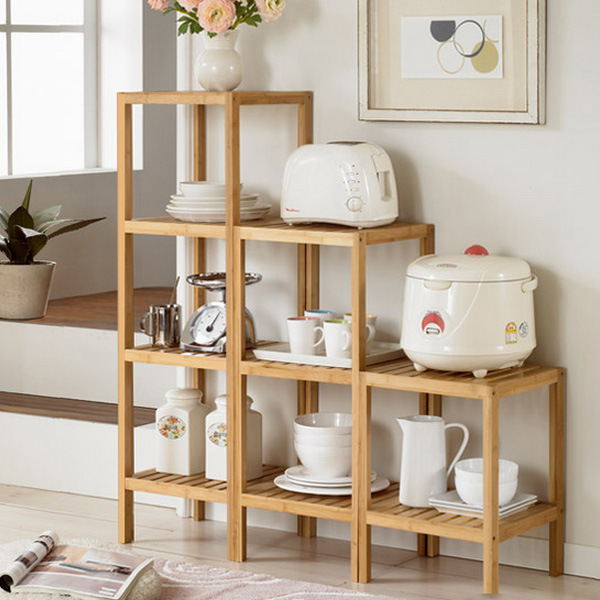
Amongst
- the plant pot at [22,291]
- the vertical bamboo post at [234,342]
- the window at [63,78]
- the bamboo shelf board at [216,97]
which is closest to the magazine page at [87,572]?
the vertical bamboo post at [234,342]

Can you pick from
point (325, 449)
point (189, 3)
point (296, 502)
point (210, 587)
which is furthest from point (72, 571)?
point (189, 3)

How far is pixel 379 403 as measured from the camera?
12.7 feet

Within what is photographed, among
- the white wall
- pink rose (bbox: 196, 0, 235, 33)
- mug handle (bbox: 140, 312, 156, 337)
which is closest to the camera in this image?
the white wall

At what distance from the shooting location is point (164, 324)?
3955 millimetres

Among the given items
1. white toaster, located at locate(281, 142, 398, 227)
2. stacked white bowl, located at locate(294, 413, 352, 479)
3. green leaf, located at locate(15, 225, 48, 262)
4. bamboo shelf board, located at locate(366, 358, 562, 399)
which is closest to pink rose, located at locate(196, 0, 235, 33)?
Answer: white toaster, located at locate(281, 142, 398, 227)

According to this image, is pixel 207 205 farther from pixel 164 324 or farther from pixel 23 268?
pixel 23 268

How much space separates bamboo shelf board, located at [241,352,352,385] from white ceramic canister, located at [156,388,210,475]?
338 millimetres

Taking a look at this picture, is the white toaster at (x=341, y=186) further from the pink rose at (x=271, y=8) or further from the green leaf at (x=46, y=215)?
the green leaf at (x=46, y=215)

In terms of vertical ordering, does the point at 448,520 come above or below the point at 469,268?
below

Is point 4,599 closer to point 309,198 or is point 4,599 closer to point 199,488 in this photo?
point 199,488

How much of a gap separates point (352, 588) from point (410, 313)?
0.73 meters

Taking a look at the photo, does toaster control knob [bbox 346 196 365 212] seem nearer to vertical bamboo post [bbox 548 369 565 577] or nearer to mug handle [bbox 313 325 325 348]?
mug handle [bbox 313 325 325 348]

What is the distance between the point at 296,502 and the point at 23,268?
208 cm

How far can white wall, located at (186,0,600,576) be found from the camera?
11.4 feet
